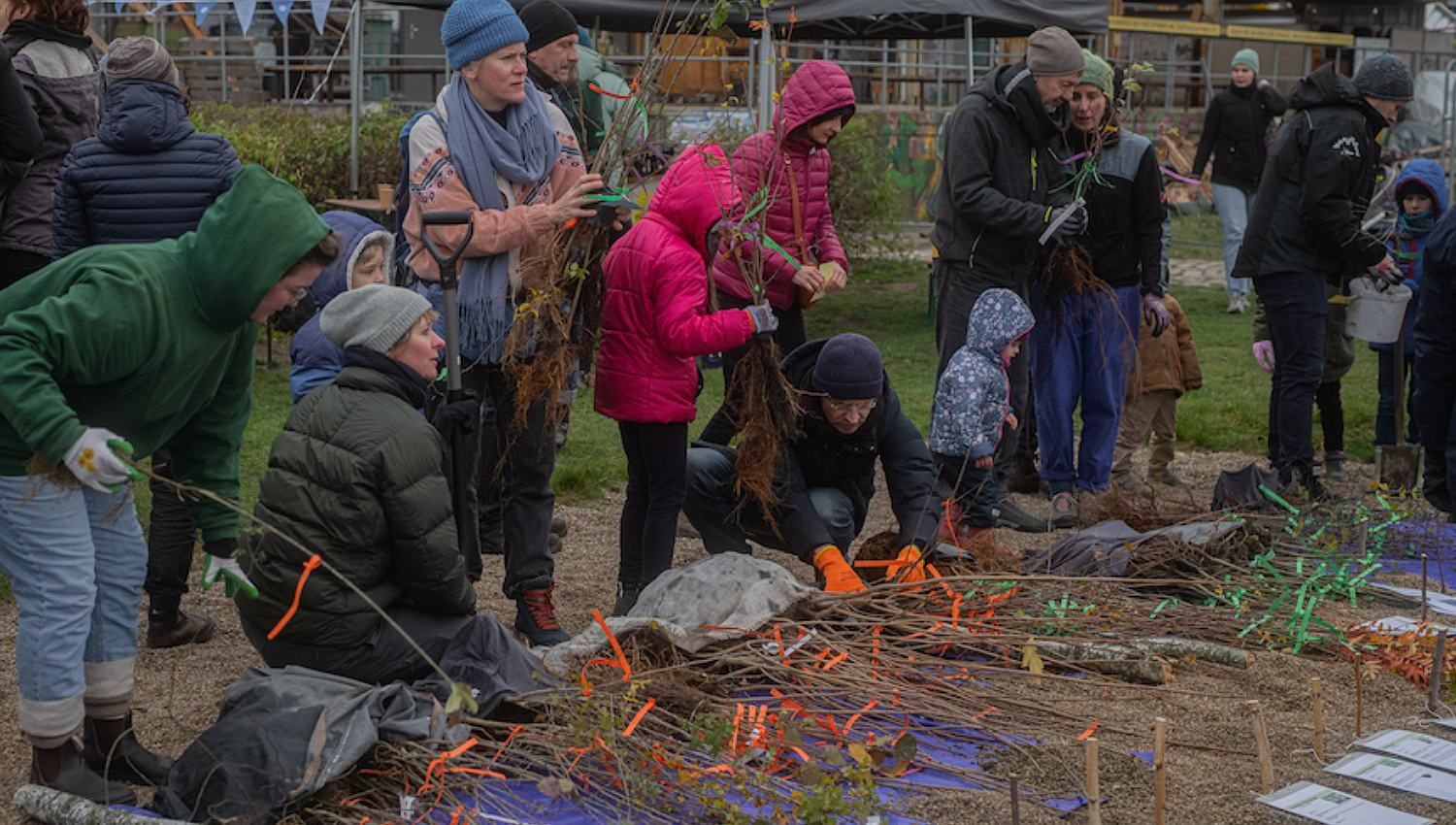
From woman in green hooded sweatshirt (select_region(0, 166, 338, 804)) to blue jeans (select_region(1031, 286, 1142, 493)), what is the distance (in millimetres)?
3849

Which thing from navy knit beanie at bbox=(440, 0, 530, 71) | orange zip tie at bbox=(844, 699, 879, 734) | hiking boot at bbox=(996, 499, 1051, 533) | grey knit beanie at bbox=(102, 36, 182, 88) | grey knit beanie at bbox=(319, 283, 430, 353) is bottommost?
hiking boot at bbox=(996, 499, 1051, 533)

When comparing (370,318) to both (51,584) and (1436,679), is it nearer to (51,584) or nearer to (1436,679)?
(51,584)

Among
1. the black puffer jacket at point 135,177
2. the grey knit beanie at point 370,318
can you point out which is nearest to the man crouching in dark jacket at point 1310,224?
the grey knit beanie at point 370,318

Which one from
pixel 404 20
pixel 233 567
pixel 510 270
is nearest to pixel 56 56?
pixel 510 270

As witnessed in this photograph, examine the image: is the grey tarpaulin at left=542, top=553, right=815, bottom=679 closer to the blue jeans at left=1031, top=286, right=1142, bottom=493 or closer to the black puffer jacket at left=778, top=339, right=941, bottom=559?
the black puffer jacket at left=778, top=339, right=941, bottom=559

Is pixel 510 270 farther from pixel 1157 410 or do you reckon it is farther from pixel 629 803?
pixel 1157 410

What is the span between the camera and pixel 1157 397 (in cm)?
741

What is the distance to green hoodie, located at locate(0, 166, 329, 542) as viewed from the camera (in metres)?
3.30

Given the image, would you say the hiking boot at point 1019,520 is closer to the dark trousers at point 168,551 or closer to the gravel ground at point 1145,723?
the gravel ground at point 1145,723

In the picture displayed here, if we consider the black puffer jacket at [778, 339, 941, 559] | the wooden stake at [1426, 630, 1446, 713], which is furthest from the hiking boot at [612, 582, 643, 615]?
the wooden stake at [1426, 630, 1446, 713]

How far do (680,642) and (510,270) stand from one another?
48.4 inches

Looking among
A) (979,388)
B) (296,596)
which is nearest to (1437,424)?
(979,388)

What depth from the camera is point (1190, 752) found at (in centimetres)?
398

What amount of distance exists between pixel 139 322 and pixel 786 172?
2.81 m
